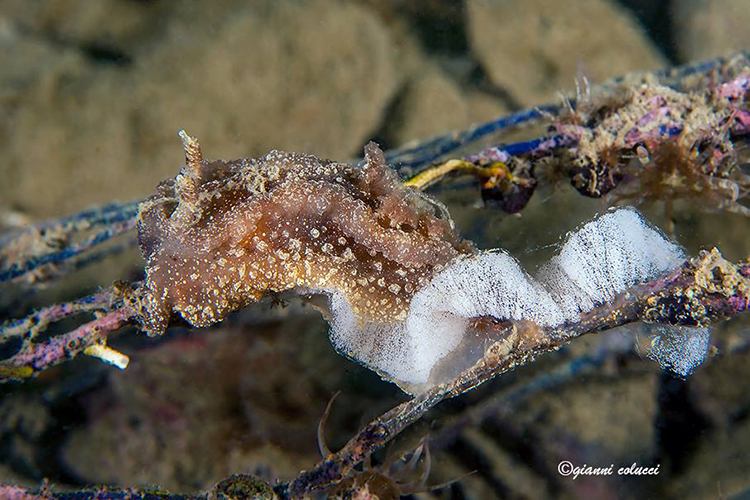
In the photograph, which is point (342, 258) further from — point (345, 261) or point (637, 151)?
point (637, 151)

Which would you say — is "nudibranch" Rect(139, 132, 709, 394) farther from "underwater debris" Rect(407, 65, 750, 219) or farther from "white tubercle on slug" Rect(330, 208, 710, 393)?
"underwater debris" Rect(407, 65, 750, 219)

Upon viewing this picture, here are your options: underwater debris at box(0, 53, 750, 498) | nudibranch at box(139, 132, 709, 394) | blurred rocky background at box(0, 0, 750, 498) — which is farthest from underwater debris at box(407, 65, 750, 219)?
underwater debris at box(0, 53, 750, 498)

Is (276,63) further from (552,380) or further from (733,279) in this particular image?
(733,279)

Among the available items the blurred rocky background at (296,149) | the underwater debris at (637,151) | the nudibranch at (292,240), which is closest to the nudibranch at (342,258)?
the nudibranch at (292,240)

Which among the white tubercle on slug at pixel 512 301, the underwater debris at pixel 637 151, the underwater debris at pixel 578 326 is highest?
the underwater debris at pixel 637 151

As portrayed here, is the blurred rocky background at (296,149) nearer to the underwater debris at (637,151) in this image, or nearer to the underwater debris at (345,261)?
the underwater debris at (637,151)

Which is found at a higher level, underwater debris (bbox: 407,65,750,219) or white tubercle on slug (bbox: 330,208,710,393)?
underwater debris (bbox: 407,65,750,219)
